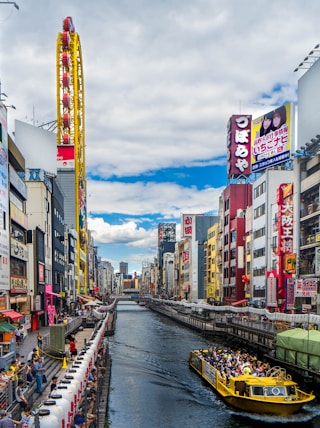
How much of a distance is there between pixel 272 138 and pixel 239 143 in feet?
55.3

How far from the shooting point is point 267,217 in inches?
3051

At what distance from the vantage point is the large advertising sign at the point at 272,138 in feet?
253

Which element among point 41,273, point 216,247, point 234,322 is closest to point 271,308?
point 234,322

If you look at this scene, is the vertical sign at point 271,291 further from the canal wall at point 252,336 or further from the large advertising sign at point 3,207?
the large advertising sign at point 3,207

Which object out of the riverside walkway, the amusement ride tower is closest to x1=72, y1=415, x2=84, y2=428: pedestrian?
the riverside walkway

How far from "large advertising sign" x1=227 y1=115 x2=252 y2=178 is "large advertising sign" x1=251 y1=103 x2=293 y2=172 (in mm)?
9549

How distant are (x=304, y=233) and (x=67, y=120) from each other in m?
86.0

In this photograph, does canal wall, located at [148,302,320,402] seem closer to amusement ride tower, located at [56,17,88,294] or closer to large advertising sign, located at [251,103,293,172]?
large advertising sign, located at [251,103,293,172]

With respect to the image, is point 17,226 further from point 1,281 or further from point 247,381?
point 247,381

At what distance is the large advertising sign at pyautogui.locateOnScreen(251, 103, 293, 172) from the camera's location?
3036 inches

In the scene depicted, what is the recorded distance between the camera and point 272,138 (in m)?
80.2

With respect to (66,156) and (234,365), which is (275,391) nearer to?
(234,365)

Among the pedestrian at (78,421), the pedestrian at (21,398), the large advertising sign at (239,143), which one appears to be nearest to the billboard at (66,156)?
the large advertising sign at (239,143)

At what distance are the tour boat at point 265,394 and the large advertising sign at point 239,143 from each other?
66.2 metres
